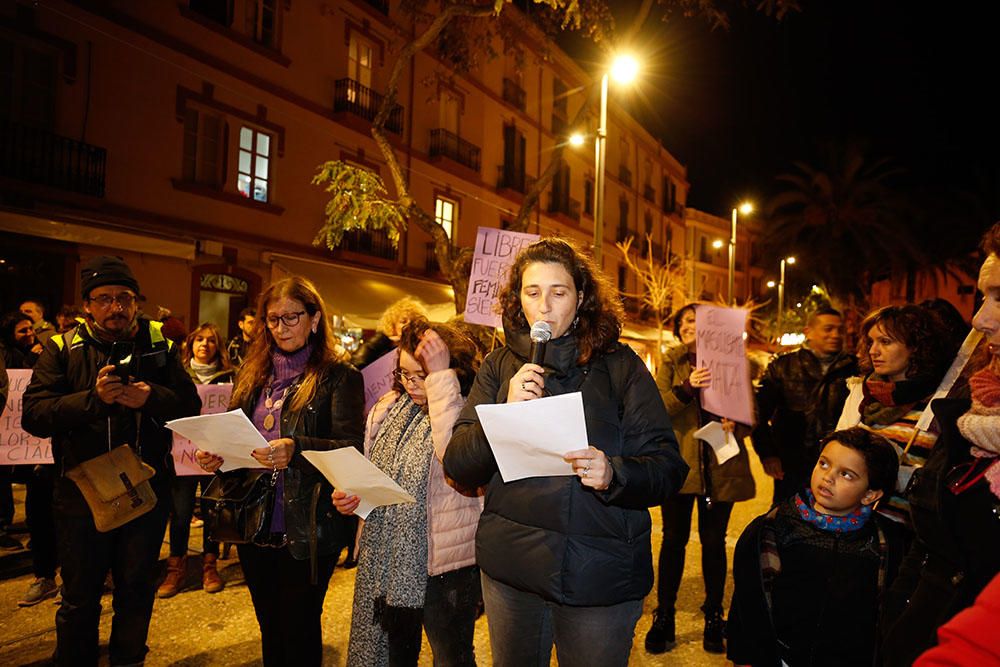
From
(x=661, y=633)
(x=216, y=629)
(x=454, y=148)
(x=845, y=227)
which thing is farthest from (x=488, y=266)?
(x=845, y=227)

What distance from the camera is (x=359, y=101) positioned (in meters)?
17.5

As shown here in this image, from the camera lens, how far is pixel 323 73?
650 inches

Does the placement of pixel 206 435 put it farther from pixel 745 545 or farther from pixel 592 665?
pixel 745 545

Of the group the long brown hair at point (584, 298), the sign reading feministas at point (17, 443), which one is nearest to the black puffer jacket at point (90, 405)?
the sign reading feministas at point (17, 443)

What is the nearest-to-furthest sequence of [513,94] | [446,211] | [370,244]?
[370,244] < [446,211] < [513,94]

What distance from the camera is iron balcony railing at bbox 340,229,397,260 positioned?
1720 cm

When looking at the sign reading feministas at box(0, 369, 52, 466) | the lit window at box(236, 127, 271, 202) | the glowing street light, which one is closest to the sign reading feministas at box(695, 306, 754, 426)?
the sign reading feministas at box(0, 369, 52, 466)

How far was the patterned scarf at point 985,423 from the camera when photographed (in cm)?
189

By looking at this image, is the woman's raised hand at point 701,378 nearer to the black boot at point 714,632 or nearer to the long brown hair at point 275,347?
the black boot at point 714,632

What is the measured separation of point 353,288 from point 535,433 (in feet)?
47.2

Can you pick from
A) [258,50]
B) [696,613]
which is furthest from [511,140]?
[696,613]

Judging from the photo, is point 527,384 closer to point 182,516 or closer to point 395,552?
point 395,552

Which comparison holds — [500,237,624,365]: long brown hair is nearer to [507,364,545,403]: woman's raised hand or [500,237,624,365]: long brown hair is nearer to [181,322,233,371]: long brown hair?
[507,364,545,403]: woman's raised hand

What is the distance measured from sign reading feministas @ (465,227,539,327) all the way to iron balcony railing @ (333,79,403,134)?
12.3m
